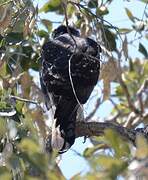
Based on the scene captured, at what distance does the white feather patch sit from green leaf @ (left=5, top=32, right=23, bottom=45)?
61cm

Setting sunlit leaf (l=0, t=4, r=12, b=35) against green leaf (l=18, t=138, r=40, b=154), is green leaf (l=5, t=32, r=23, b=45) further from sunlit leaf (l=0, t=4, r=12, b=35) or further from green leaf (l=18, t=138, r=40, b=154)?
green leaf (l=18, t=138, r=40, b=154)

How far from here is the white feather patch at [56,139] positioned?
3762mm

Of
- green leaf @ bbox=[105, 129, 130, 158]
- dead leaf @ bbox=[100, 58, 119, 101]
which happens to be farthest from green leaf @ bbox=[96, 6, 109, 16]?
green leaf @ bbox=[105, 129, 130, 158]

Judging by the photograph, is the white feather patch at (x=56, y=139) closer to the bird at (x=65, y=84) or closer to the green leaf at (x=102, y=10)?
the bird at (x=65, y=84)

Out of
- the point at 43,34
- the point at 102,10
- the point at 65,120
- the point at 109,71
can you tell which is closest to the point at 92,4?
the point at 102,10

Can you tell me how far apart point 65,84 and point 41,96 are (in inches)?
12.4

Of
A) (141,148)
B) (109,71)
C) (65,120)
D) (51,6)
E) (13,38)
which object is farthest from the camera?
(51,6)

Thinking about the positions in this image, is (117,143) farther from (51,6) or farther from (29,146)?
(51,6)

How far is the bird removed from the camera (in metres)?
3.91

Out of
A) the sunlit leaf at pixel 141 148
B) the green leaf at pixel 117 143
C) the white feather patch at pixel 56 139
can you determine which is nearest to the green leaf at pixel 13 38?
the white feather patch at pixel 56 139

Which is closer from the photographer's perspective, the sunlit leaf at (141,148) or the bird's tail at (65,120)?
the sunlit leaf at (141,148)

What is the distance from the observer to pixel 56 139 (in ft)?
12.7

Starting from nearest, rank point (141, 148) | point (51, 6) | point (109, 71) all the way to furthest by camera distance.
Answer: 1. point (141, 148)
2. point (109, 71)
3. point (51, 6)

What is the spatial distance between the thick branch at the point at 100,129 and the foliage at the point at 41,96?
11cm
